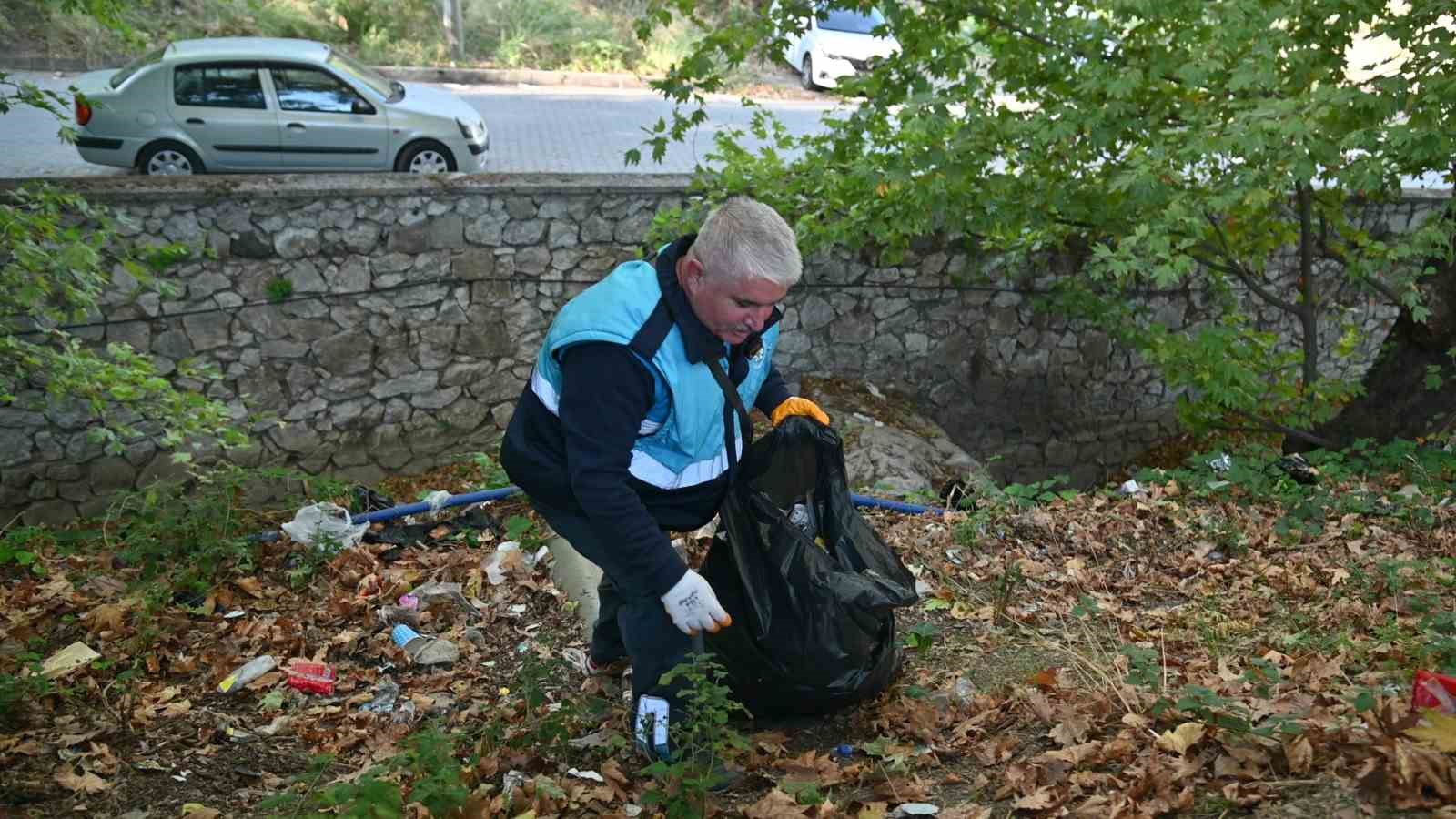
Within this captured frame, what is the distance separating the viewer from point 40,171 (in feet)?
34.9

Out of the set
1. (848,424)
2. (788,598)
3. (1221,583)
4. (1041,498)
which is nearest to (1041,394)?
(848,424)

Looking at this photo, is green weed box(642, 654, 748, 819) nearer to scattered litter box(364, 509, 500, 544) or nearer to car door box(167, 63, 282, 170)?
scattered litter box(364, 509, 500, 544)

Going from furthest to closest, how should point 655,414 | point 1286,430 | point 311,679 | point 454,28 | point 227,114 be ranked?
point 454,28, point 227,114, point 1286,430, point 311,679, point 655,414

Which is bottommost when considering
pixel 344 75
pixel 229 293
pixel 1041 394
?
pixel 1041 394

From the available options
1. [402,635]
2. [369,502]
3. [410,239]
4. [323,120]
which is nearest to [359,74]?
[323,120]

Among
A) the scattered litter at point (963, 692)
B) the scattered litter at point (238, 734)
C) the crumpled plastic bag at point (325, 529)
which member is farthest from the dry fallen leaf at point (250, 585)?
the scattered litter at point (963, 692)

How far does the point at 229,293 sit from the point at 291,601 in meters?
4.19

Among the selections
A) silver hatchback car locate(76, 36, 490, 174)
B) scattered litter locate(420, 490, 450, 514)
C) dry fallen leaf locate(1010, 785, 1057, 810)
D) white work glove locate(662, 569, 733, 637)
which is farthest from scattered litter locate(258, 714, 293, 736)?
silver hatchback car locate(76, 36, 490, 174)

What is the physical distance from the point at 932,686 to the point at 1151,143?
4.36 metres

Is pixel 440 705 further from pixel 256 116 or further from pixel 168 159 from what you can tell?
pixel 168 159

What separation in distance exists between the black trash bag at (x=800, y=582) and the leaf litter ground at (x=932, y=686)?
0.63 ft

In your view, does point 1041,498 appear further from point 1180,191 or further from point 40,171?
point 40,171

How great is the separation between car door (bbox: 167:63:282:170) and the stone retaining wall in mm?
1871

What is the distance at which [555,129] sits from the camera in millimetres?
13789
